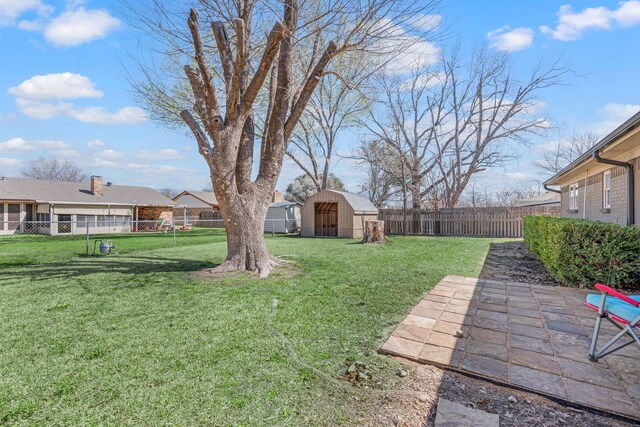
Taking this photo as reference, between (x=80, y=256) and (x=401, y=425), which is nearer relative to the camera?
(x=401, y=425)

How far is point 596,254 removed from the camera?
4559 mm

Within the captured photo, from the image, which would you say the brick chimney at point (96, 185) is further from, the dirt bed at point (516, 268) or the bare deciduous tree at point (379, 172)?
the dirt bed at point (516, 268)

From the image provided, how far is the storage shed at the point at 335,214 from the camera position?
14656mm

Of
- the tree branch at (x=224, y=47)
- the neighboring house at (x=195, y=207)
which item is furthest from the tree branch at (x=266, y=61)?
the neighboring house at (x=195, y=207)

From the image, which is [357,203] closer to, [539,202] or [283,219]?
[283,219]

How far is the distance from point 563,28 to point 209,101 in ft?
30.6

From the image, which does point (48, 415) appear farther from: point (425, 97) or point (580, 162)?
point (425, 97)

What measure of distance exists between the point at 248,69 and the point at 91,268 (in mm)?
5424

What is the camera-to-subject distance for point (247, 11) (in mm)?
6055

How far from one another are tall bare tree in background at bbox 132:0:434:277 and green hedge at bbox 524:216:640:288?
4.15 m

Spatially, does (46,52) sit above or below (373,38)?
above

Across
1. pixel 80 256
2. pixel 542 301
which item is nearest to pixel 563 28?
pixel 542 301

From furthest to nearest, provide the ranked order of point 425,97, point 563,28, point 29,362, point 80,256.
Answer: point 425,97 → point 80,256 → point 563,28 → point 29,362

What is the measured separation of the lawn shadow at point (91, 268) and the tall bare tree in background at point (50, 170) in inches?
1521
